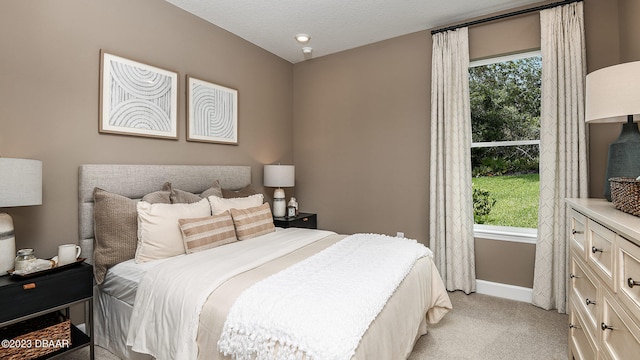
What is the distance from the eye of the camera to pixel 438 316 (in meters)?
2.35

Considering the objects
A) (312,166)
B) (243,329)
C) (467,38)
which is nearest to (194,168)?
(312,166)

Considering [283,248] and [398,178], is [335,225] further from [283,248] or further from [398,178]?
[283,248]

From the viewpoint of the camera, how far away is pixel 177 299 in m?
1.65

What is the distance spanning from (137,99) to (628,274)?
330cm

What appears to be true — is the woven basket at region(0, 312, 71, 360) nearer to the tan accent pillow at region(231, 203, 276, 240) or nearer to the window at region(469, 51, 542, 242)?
the tan accent pillow at region(231, 203, 276, 240)

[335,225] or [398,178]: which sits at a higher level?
[398,178]

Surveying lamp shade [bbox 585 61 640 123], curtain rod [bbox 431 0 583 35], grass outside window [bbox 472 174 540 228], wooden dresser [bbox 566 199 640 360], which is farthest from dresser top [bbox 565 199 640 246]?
curtain rod [bbox 431 0 583 35]

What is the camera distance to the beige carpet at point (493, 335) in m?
2.15

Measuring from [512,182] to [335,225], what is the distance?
2166mm

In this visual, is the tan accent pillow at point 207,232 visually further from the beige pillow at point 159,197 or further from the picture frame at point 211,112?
the picture frame at point 211,112

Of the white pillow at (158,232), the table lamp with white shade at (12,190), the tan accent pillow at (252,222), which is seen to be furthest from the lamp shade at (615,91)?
the table lamp with white shade at (12,190)

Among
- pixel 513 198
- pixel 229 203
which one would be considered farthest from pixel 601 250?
pixel 229 203

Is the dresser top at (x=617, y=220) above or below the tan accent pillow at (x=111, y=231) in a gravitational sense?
above

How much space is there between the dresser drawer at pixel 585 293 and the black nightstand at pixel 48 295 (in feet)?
9.21
